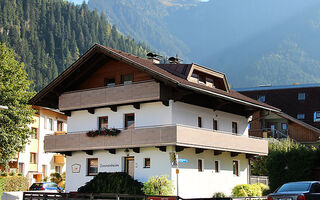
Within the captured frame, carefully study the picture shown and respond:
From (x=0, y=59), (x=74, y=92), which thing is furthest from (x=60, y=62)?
(x=74, y=92)

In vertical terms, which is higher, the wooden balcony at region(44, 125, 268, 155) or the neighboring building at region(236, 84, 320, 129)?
the neighboring building at region(236, 84, 320, 129)

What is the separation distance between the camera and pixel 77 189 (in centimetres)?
3581

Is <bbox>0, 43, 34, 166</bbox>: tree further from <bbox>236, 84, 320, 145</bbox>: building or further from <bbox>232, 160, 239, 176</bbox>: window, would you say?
<bbox>236, 84, 320, 145</bbox>: building

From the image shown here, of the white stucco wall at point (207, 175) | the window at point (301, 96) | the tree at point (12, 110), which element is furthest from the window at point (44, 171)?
the window at point (301, 96)

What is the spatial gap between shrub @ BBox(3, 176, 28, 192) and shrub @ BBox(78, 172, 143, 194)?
61.4ft

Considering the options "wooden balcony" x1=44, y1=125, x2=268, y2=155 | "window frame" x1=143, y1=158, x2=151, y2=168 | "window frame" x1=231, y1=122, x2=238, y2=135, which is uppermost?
"window frame" x1=231, y1=122, x2=238, y2=135

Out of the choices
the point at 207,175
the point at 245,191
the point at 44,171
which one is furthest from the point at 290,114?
the point at 207,175

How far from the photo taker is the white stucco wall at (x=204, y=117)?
33.1 metres

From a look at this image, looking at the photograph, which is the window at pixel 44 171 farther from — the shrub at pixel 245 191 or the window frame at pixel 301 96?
the window frame at pixel 301 96

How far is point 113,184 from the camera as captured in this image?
32438mm

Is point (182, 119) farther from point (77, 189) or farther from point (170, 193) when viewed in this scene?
point (77, 189)

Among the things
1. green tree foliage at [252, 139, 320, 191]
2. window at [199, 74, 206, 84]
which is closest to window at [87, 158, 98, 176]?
window at [199, 74, 206, 84]

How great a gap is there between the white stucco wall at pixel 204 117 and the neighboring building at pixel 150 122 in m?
0.07

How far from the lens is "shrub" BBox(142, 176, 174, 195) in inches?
1195
